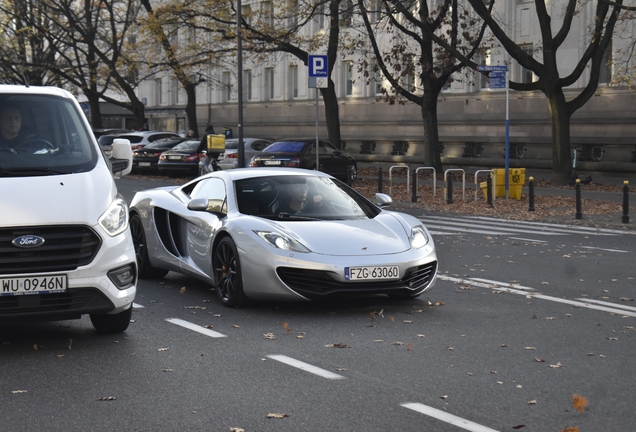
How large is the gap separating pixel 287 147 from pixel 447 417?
2620cm

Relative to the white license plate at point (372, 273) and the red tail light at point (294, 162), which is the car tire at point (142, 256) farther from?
the red tail light at point (294, 162)

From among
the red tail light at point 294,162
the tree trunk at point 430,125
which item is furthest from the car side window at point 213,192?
the tree trunk at point 430,125

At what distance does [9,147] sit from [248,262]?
2.23 metres

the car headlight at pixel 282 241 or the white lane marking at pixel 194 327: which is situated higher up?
the car headlight at pixel 282 241

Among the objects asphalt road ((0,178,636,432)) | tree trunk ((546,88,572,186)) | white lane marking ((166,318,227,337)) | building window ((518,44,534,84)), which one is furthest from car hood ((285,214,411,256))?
building window ((518,44,534,84))

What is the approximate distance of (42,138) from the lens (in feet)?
27.7

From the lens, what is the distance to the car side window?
33.8 ft

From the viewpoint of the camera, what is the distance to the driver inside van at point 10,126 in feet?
27.1

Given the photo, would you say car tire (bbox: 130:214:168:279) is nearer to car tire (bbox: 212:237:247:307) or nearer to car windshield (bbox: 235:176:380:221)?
car windshield (bbox: 235:176:380:221)

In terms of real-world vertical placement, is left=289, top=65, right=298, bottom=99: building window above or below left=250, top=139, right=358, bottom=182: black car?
above

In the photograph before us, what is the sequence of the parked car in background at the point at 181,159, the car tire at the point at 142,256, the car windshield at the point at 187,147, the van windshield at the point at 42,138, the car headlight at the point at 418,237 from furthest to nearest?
the car windshield at the point at 187,147 < the parked car in background at the point at 181,159 < the car tire at the point at 142,256 < the car headlight at the point at 418,237 < the van windshield at the point at 42,138

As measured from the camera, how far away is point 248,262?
9.25m

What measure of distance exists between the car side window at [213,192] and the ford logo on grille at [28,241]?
3034 mm

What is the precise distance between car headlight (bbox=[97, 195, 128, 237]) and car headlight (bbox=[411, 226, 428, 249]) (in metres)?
2.79
